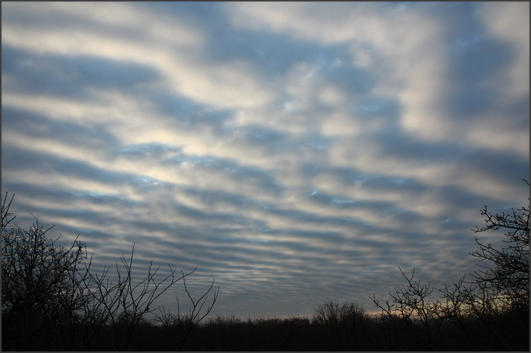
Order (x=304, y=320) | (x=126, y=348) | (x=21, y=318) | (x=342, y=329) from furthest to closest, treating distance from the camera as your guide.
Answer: (x=304, y=320)
(x=342, y=329)
(x=21, y=318)
(x=126, y=348)

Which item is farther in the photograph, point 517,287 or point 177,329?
point 517,287

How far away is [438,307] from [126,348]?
7.80 m

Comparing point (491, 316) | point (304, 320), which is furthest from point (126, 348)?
point (304, 320)

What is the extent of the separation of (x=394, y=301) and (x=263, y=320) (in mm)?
57066

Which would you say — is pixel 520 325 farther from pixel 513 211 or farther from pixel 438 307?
pixel 513 211

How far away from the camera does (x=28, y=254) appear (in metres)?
9.60

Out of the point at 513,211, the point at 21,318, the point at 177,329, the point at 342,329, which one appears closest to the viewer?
the point at 177,329

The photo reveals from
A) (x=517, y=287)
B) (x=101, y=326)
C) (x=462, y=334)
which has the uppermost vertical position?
(x=517, y=287)

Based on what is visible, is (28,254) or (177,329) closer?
(177,329)

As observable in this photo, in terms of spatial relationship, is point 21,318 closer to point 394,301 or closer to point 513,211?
point 394,301

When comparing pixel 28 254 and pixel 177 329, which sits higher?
pixel 28 254

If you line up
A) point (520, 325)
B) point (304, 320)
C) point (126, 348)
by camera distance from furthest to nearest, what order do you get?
point (304, 320), point (520, 325), point (126, 348)

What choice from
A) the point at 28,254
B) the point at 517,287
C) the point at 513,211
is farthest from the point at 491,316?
the point at 28,254

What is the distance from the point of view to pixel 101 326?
5.20 metres
